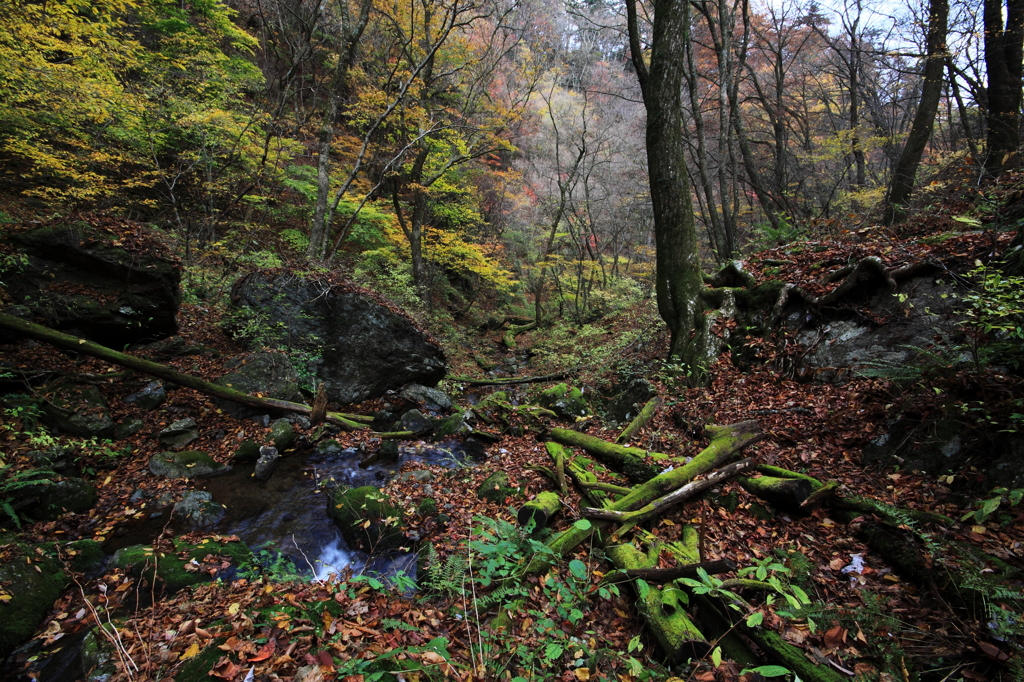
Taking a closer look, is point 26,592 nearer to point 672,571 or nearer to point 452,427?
point 672,571

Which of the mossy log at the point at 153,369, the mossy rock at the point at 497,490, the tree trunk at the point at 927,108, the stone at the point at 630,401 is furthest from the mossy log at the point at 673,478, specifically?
the tree trunk at the point at 927,108

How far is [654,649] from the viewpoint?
3.16 metres

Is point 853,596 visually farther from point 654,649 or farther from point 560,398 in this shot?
point 560,398

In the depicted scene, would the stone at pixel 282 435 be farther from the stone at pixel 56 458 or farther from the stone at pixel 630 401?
the stone at pixel 630 401

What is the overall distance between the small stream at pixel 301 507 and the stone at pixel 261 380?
1642mm

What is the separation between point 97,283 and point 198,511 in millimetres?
5405

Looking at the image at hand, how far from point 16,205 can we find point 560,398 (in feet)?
42.8

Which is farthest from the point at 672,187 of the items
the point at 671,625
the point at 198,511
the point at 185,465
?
the point at 185,465

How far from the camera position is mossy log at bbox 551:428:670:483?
17.7 ft

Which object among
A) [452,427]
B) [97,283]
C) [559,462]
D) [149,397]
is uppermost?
[97,283]

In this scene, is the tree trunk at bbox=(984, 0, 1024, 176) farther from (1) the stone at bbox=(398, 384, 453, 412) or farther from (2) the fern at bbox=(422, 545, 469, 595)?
(1) the stone at bbox=(398, 384, 453, 412)

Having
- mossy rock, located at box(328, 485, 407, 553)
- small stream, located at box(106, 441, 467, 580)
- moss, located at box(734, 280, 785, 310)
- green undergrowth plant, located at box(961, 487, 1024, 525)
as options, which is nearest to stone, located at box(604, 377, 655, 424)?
moss, located at box(734, 280, 785, 310)

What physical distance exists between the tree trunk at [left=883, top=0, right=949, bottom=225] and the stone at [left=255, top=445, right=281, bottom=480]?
45.9 ft

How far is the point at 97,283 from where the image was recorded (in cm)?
784
